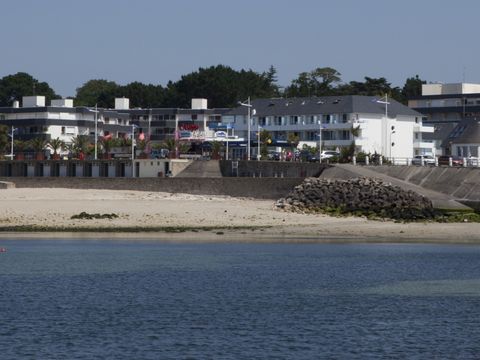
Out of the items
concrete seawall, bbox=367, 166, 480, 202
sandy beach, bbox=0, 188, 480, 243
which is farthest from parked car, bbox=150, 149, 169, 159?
concrete seawall, bbox=367, 166, 480, 202

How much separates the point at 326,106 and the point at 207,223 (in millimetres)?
77499

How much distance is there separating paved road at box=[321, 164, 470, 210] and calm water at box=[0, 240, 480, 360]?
1846 centimetres

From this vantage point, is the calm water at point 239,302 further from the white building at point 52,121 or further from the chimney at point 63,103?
the chimney at point 63,103

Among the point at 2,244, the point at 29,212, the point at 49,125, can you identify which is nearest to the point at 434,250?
the point at 2,244

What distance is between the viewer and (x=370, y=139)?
155 m

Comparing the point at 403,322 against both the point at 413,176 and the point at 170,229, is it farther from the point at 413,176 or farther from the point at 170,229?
the point at 413,176

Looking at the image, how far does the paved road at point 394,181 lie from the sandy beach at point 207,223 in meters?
6.69

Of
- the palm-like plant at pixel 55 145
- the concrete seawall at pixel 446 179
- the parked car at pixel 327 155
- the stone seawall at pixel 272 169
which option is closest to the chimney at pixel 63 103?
the palm-like plant at pixel 55 145

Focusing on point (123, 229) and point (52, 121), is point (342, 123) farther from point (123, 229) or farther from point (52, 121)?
point (123, 229)

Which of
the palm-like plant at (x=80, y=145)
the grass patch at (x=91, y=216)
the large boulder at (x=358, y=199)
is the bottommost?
the grass patch at (x=91, y=216)

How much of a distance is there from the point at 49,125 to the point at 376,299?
5374 inches

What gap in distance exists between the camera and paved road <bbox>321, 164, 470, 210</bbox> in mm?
91188

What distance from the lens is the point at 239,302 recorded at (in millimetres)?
49500

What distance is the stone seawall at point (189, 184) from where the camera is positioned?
103m
